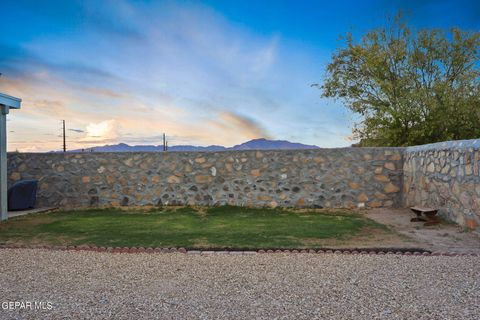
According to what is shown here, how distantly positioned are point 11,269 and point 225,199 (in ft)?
21.3

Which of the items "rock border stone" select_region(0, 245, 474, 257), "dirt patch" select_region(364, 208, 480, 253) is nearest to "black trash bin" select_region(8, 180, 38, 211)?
"rock border stone" select_region(0, 245, 474, 257)

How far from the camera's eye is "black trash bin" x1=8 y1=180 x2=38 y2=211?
10.6 m

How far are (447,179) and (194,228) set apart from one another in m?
5.18

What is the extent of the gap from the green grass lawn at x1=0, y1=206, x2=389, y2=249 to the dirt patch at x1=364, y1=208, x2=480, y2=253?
43cm

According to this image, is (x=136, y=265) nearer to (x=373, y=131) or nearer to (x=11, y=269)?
(x=11, y=269)

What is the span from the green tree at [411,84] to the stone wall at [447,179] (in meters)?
4.07

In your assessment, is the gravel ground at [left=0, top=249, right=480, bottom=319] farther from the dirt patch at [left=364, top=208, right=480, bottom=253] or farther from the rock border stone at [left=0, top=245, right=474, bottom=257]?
the dirt patch at [left=364, top=208, right=480, bottom=253]

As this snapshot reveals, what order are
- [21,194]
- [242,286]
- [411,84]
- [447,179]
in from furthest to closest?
[411,84], [21,194], [447,179], [242,286]

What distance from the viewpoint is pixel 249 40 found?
10.9 meters

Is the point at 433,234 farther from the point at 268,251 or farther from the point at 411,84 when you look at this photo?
the point at 411,84

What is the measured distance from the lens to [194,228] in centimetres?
782

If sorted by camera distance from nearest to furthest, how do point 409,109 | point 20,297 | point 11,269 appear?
point 20,297
point 11,269
point 409,109

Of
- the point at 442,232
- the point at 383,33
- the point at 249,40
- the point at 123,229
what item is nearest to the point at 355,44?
the point at 383,33

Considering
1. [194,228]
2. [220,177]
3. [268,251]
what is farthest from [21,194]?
[268,251]
